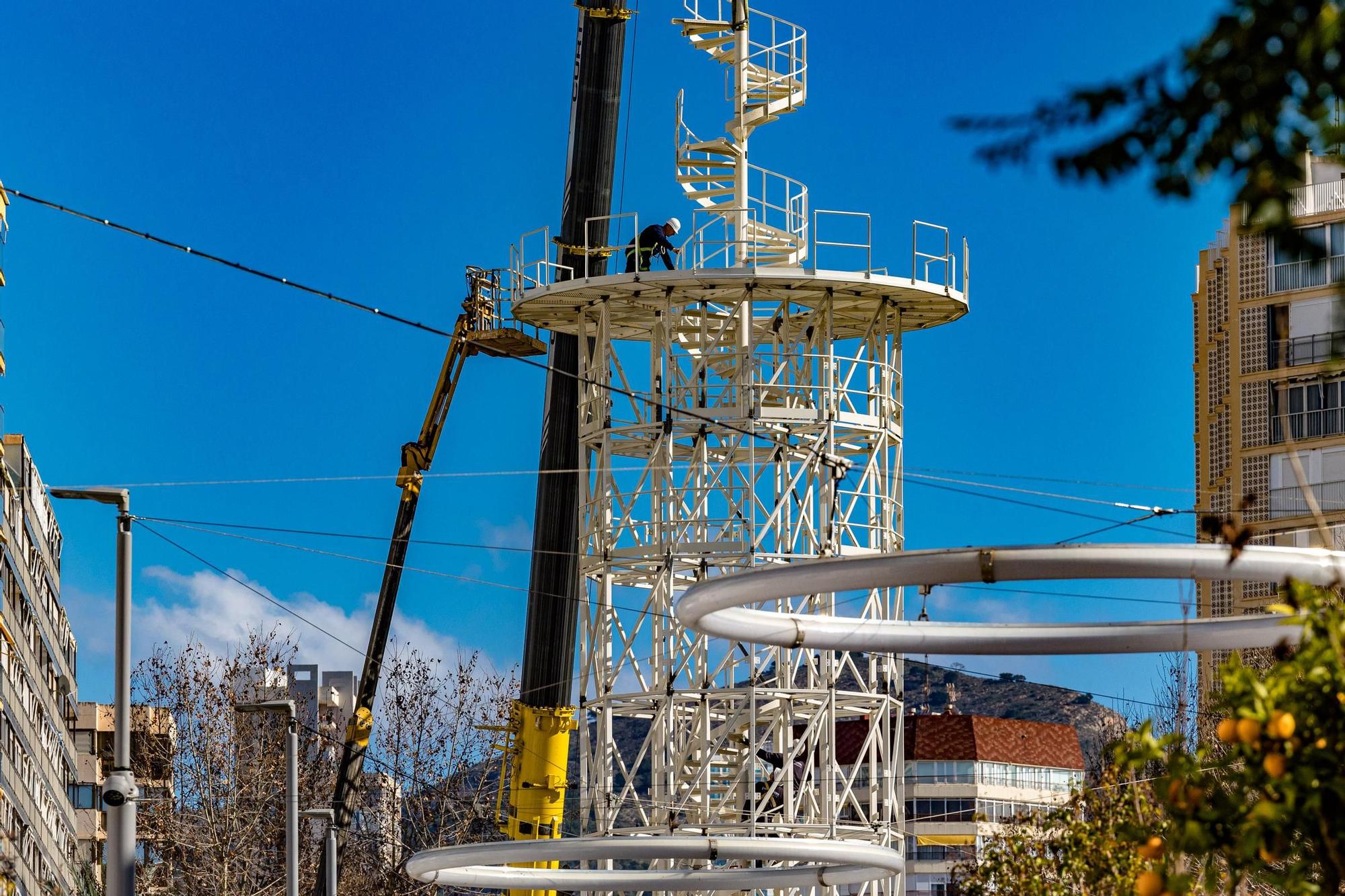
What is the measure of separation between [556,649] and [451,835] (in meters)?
26.2

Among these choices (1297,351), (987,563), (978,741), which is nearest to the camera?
(987,563)

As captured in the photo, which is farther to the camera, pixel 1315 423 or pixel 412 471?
pixel 1315 423

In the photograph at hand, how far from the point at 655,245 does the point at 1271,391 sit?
1450 inches

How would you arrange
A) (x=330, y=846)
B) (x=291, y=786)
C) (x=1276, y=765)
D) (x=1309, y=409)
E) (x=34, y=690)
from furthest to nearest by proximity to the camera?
1. (x=34, y=690)
2. (x=1309, y=409)
3. (x=330, y=846)
4. (x=291, y=786)
5. (x=1276, y=765)

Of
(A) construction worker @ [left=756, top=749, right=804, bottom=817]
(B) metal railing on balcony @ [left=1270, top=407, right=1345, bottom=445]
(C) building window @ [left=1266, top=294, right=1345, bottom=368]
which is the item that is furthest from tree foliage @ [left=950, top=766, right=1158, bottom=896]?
(C) building window @ [left=1266, top=294, right=1345, bottom=368]

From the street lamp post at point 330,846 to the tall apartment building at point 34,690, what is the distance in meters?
11.7

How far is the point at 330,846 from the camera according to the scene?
49.0 m

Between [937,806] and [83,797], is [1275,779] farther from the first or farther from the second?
[937,806]

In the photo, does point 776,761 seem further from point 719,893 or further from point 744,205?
point 744,205

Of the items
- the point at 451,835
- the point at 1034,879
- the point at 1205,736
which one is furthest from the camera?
the point at 451,835

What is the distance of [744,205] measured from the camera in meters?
50.8

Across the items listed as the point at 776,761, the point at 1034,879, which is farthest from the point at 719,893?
the point at 1034,879

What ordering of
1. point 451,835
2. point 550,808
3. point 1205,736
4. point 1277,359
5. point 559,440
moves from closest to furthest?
point 550,808 → point 559,440 → point 1205,736 → point 451,835 → point 1277,359

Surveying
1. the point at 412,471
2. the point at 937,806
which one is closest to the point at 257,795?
the point at 412,471
